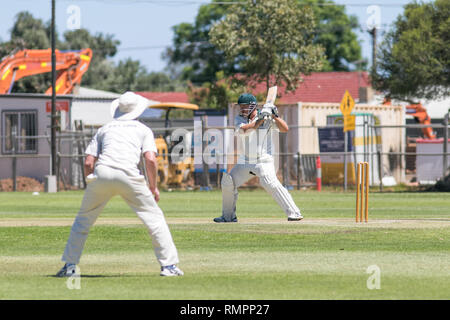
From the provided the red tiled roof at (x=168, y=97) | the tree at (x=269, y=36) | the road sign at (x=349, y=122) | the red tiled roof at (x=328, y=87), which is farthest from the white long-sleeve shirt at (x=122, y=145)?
the red tiled roof at (x=168, y=97)

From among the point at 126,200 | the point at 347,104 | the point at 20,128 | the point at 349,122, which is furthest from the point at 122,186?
the point at 20,128

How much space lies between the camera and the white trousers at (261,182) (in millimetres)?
16125

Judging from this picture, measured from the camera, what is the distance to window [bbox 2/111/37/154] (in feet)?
133

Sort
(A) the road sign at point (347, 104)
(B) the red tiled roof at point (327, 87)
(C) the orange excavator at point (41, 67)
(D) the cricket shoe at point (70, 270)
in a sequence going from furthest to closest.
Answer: (B) the red tiled roof at point (327, 87) < (C) the orange excavator at point (41, 67) < (A) the road sign at point (347, 104) < (D) the cricket shoe at point (70, 270)

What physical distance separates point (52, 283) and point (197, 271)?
1687 mm

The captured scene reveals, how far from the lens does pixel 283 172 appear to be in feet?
114

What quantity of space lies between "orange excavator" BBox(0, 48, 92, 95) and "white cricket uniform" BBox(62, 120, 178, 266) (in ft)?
114

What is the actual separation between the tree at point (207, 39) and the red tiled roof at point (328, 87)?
11720 millimetres

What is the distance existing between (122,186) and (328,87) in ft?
215

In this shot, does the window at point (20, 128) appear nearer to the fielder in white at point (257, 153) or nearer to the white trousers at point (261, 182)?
the white trousers at point (261, 182)

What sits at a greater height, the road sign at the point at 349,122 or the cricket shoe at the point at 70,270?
the road sign at the point at 349,122

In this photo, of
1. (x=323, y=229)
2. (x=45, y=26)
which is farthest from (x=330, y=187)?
(x=45, y=26)

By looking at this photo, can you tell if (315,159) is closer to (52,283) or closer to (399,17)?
(399,17)

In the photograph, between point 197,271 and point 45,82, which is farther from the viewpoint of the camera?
point 45,82
